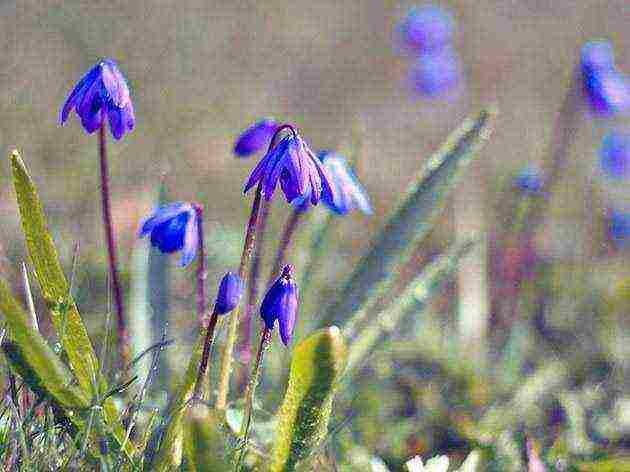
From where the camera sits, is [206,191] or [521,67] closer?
[206,191]

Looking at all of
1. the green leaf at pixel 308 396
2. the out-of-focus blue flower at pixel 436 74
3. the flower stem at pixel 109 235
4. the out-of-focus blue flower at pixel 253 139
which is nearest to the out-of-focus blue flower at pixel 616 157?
the out-of-focus blue flower at pixel 436 74

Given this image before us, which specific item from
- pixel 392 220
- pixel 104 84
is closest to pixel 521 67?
pixel 392 220

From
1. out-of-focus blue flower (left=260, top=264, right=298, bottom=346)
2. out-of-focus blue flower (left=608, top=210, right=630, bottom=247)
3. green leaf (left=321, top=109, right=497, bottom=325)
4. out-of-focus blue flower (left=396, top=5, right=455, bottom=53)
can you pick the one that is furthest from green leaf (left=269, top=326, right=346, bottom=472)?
out-of-focus blue flower (left=396, top=5, right=455, bottom=53)

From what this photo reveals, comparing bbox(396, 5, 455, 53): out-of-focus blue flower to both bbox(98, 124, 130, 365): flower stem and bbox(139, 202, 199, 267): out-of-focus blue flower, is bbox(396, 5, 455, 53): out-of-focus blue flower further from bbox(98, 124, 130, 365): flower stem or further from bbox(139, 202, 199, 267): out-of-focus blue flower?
bbox(139, 202, 199, 267): out-of-focus blue flower

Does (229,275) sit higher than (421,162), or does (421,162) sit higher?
(229,275)

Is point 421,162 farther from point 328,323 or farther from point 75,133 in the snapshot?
point 328,323

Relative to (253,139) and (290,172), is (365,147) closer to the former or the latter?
(253,139)
